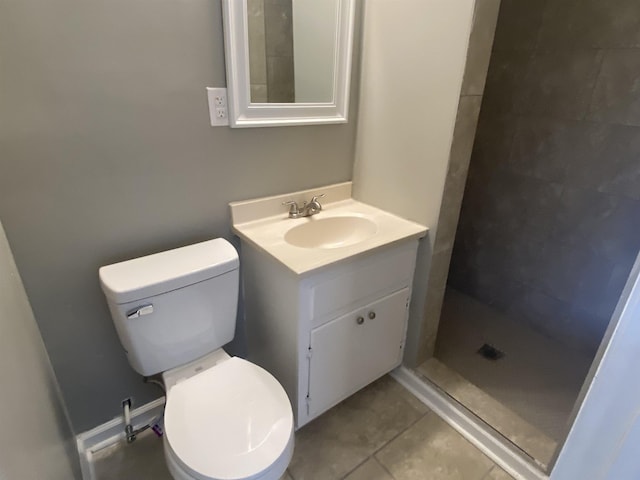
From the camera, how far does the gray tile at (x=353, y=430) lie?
1.42 metres

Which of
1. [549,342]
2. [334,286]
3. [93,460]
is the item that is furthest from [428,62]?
[93,460]

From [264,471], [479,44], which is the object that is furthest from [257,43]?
[264,471]

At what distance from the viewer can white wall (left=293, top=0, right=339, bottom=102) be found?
143 cm

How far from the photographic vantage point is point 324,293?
1.27 meters

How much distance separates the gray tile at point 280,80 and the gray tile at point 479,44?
647mm

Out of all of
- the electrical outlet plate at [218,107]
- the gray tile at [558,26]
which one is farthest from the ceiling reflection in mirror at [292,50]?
the gray tile at [558,26]

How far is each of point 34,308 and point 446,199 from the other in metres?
1.48

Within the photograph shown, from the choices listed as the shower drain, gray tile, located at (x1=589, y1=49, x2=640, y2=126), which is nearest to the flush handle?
the shower drain

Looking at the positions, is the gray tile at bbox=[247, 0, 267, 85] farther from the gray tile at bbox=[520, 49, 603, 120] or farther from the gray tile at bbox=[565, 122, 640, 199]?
the gray tile at bbox=[565, 122, 640, 199]

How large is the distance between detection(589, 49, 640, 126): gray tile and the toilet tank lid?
173 centimetres

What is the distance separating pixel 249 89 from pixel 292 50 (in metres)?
0.28

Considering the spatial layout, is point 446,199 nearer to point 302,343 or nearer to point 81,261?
point 302,343

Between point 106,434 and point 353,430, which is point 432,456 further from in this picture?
point 106,434

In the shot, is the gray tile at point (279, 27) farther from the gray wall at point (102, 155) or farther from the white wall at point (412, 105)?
the white wall at point (412, 105)
